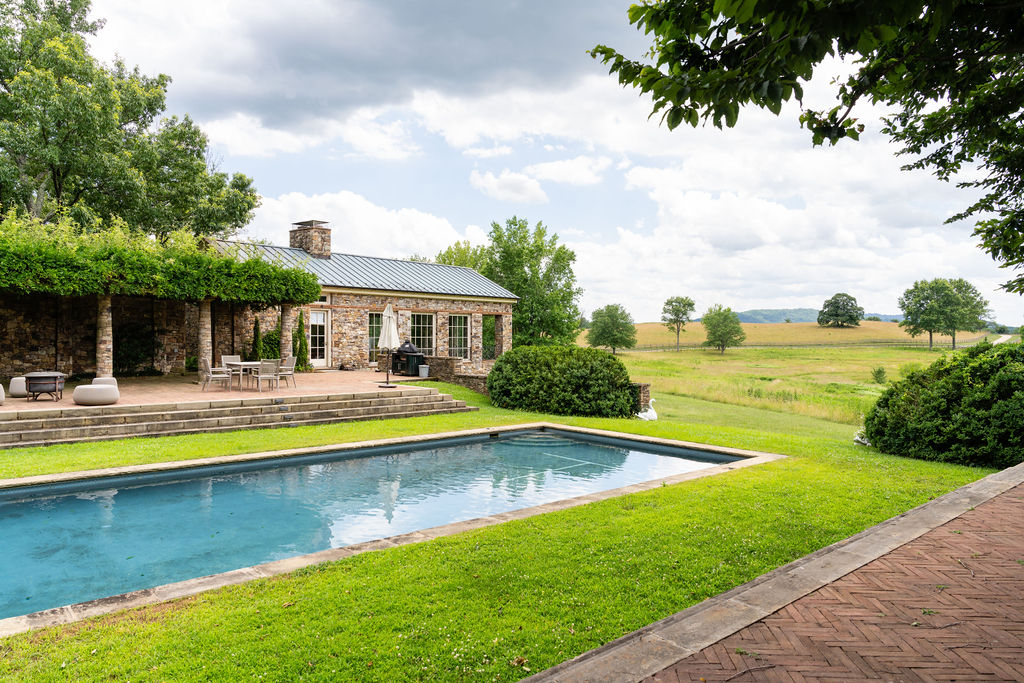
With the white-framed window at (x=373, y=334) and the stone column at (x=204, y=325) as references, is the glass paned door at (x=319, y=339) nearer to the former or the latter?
the white-framed window at (x=373, y=334)

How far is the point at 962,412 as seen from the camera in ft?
31.4

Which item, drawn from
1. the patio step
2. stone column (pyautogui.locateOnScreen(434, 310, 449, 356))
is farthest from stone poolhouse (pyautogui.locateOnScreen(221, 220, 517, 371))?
the patio step

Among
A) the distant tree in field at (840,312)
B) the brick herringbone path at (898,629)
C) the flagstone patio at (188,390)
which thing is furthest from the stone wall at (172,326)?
the distant tree in field at (840,312)

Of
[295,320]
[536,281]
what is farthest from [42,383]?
[536,281]

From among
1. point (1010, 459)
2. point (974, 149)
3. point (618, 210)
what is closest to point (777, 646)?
point (974, 149)

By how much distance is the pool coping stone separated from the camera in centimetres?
390

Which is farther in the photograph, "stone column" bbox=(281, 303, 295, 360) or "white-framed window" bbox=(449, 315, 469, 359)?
"white-framed window" bbox=(449, 315, 469, 359)

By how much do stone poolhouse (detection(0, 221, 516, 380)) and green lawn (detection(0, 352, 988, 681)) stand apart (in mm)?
11797

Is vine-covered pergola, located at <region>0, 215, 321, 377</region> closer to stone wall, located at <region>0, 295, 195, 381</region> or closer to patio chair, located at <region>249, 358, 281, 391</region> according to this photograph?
patio chair, located at <region>249, 358, 281, 391</region>

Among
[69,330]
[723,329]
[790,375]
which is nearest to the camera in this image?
[69,330]

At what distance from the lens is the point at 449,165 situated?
21594 mm

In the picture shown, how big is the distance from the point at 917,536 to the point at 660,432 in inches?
267

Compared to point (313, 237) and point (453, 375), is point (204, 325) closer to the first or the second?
point (453, 375)

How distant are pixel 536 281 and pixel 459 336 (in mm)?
10347
